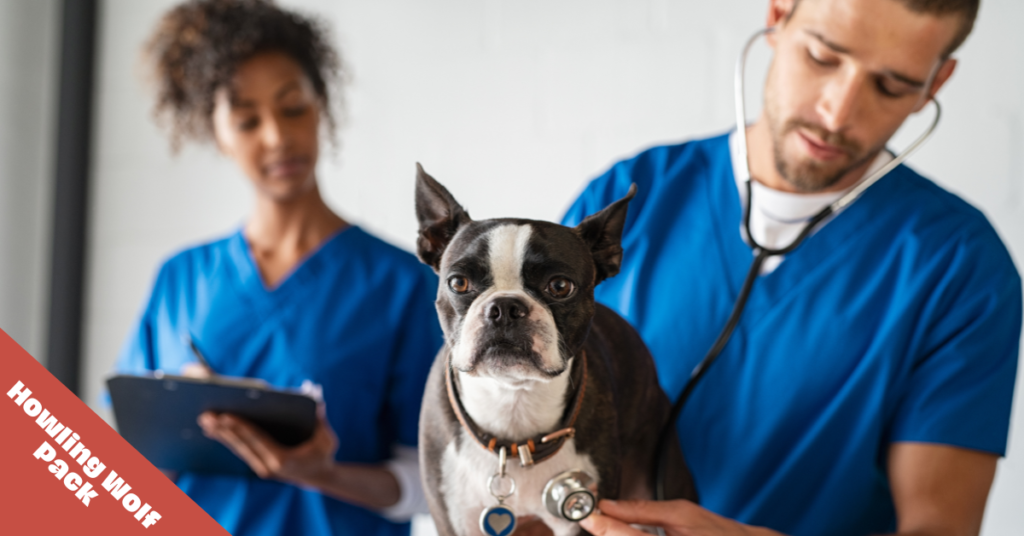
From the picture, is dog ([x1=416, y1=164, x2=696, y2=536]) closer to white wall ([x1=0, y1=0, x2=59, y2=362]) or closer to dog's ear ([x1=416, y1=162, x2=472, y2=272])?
dog's ear ([x1=416, y1=162, x2=472, y2=272])

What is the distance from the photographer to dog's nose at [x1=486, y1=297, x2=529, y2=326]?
55 cm

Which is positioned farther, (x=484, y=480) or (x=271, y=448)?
(x=271, y=448)

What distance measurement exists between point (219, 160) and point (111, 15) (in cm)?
59

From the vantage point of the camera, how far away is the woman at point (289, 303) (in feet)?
4.42

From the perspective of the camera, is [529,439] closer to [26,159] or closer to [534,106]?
[534,106]

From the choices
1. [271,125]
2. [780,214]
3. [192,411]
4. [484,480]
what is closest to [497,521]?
[484,480]

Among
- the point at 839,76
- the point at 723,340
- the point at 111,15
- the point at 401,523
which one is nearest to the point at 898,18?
the point at 839,76

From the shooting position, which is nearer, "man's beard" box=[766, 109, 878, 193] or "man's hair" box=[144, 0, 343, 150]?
"man's beard" box=[766, 109, 878, 193]

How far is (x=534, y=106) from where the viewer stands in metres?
1.71

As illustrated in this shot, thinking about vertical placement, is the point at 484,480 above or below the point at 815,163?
below

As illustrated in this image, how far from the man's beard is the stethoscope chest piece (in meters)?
0.57

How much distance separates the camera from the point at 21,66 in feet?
6.66

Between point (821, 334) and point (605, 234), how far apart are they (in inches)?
23.0

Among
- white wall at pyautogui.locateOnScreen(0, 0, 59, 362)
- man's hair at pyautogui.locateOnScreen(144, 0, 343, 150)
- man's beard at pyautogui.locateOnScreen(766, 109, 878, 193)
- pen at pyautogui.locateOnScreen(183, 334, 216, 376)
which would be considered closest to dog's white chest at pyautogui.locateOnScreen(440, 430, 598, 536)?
man's beard at pyautogui.locateOnScreen(766, 109, 878, 193)
